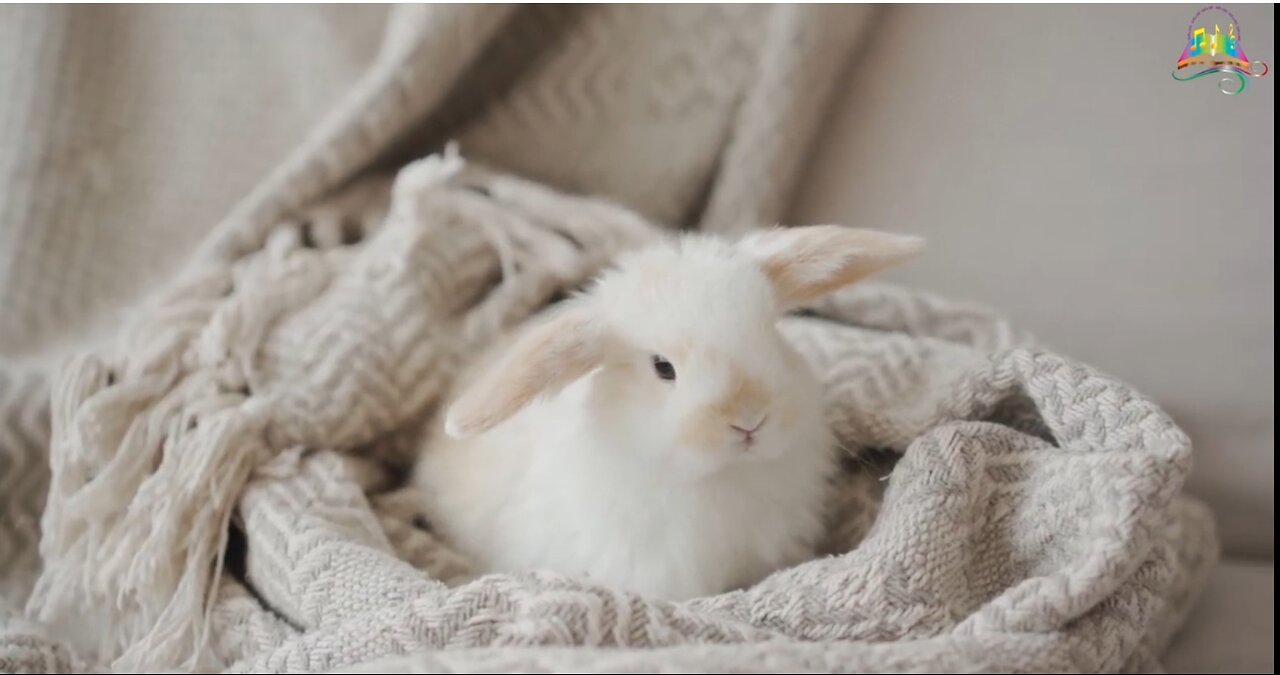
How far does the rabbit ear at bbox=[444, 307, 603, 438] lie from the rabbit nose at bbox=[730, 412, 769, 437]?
0.11 metres

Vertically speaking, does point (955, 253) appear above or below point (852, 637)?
above

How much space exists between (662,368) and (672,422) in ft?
0.15

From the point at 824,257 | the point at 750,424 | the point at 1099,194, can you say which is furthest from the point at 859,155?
the point at 750,424

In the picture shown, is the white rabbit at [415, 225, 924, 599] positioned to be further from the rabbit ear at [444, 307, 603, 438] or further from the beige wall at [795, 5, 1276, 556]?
the beige wall at [795, 5, 1276, 556]

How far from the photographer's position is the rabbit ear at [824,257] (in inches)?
31.0

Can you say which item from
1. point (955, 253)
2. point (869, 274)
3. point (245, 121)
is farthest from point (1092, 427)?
point (245, 121)

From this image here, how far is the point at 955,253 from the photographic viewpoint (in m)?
1.06

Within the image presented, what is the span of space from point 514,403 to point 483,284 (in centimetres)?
34

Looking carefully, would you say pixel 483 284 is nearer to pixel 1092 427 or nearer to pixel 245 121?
pixel 245 121

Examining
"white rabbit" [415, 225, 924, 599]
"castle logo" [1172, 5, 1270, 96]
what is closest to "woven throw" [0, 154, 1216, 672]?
"white rabbit" [415, 225, 924, 599]

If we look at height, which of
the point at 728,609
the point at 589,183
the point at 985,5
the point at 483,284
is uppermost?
the point at 985,5

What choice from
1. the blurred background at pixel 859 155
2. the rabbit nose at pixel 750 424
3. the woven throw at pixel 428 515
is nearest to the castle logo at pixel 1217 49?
the blurred background at pixel 859 155

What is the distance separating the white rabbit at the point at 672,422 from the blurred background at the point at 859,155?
0.29m

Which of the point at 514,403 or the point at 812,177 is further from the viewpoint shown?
the point at 812,177
